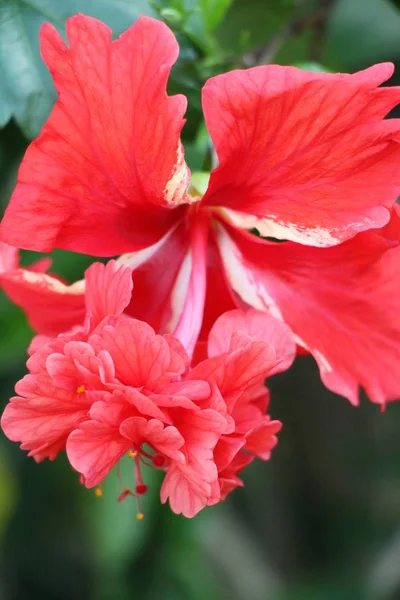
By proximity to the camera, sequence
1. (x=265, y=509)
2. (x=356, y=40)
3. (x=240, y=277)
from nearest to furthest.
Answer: (x=240, y=277), (x=356, y=40), (x=265, y=509)

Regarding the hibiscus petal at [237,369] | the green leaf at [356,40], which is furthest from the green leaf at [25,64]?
the green leaf at [356,40]

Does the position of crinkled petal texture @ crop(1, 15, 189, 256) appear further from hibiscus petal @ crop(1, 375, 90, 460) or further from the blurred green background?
the blurred green background

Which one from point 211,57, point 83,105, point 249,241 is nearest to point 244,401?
point 249,241

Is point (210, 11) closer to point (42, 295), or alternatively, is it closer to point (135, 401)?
point (42, 295)

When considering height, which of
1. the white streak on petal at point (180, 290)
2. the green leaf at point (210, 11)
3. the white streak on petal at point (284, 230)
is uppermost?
the green leaf at point (210, 11)

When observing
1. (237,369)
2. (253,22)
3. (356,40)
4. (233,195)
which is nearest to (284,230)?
(233,195)

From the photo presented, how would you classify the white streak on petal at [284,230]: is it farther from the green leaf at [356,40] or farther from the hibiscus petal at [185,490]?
the green leaf at [356,40]
